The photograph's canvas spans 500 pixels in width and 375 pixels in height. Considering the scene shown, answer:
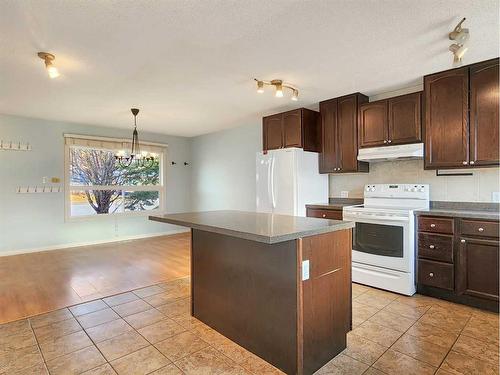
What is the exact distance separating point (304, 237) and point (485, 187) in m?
2.60

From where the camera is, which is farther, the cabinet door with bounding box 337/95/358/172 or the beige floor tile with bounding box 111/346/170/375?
the cabinet door with bounding box 337/95/358/172

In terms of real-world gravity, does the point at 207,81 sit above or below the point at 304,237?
above

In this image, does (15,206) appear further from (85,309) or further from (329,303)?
(329,303)

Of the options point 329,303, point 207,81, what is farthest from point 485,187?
point 207,81

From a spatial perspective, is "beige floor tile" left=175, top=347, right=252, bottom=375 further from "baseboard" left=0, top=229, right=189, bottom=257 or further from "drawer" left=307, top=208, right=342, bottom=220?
"baseboard" left=0, top=229, right=189, bottom=257

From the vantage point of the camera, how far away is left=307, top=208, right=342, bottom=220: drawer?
152 inches

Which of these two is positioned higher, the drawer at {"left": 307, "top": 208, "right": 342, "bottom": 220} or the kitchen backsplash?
the kitchen backsplash

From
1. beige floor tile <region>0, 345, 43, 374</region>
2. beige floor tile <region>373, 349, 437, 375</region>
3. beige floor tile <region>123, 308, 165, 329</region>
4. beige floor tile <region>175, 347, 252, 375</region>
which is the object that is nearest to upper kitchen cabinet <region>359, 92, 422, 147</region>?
beige floor tile <region>373, 349, 437, 375</region>

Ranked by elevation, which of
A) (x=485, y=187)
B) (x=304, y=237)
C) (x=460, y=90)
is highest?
(x=460, y=90)

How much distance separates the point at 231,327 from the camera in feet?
7.60

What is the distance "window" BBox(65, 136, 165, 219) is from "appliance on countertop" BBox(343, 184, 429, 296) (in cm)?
474

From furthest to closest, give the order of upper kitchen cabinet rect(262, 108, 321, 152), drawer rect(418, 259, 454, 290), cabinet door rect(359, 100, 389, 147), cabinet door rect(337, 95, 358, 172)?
upper kitchen cabinet rect(262, 108, 321, 152) < cabinet door rect(337, 95, 358, 172) < cabinet door rect(359, 100, 389, 147) < drawer rect(418, 259, 454, 290)

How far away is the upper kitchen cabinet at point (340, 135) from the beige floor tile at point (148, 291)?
2.76 meters

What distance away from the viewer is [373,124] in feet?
12.5
